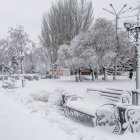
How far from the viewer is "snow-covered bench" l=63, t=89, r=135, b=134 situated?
636 cm

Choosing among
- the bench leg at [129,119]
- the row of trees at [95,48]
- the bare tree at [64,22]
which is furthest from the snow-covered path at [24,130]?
the bare tree at [64,22]

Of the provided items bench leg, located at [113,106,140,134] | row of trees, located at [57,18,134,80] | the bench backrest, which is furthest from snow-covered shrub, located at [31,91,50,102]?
row of trees, located at [57,18,134,80]

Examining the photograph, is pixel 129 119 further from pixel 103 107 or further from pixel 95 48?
pixel 95 48

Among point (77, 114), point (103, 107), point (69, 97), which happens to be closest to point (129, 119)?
point (103, 107)

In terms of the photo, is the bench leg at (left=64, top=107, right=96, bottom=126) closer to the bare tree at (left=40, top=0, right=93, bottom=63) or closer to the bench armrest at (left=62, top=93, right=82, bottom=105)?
the bench armrest at (left=62, top=93, right=82, bottom=105)

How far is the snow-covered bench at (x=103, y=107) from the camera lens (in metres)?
6.36

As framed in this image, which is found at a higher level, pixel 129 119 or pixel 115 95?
pixel 115 95

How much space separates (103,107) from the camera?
6.89 meters

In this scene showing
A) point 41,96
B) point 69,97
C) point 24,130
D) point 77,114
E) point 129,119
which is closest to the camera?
point 24,130

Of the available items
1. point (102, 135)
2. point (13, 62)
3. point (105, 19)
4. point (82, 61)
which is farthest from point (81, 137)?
point (13, 62)

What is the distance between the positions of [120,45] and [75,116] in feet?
78.7

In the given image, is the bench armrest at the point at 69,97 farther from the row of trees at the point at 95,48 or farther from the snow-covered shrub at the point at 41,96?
the row of trees at the point at 95,48

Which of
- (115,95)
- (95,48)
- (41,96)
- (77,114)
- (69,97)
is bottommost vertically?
(77,114)

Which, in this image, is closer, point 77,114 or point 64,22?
point 77,114
